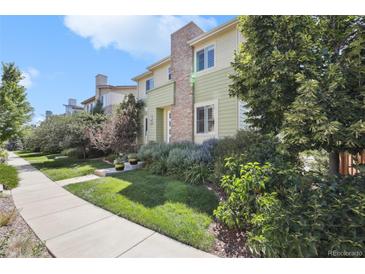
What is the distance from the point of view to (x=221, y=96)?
30.8ft

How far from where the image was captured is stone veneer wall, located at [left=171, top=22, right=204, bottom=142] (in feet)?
35.3

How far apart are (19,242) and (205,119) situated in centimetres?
852

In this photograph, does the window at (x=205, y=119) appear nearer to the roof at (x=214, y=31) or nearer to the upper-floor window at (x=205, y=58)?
the upper-floor window at (x=205, y=58)

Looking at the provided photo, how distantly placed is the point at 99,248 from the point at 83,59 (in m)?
6.79

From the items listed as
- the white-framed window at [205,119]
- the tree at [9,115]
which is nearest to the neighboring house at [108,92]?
the tree at [9,115]

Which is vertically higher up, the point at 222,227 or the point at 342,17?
the point at 342,17

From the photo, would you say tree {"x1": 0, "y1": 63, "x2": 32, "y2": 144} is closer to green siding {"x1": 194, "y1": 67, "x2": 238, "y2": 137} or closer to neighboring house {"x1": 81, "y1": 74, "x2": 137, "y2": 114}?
neighboring house {"x1": 81, "y1": 74, "x2": 137, "y2": 114}

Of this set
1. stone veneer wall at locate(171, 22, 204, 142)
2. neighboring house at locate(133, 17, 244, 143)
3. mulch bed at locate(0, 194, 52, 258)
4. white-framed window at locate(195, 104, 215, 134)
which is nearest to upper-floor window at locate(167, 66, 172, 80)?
neighboring house at locate(133, 17, 244, 143)

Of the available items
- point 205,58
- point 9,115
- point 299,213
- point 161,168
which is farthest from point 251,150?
point 9,115

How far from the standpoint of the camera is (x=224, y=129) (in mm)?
9203

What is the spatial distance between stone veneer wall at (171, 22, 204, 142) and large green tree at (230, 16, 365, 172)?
615cm
